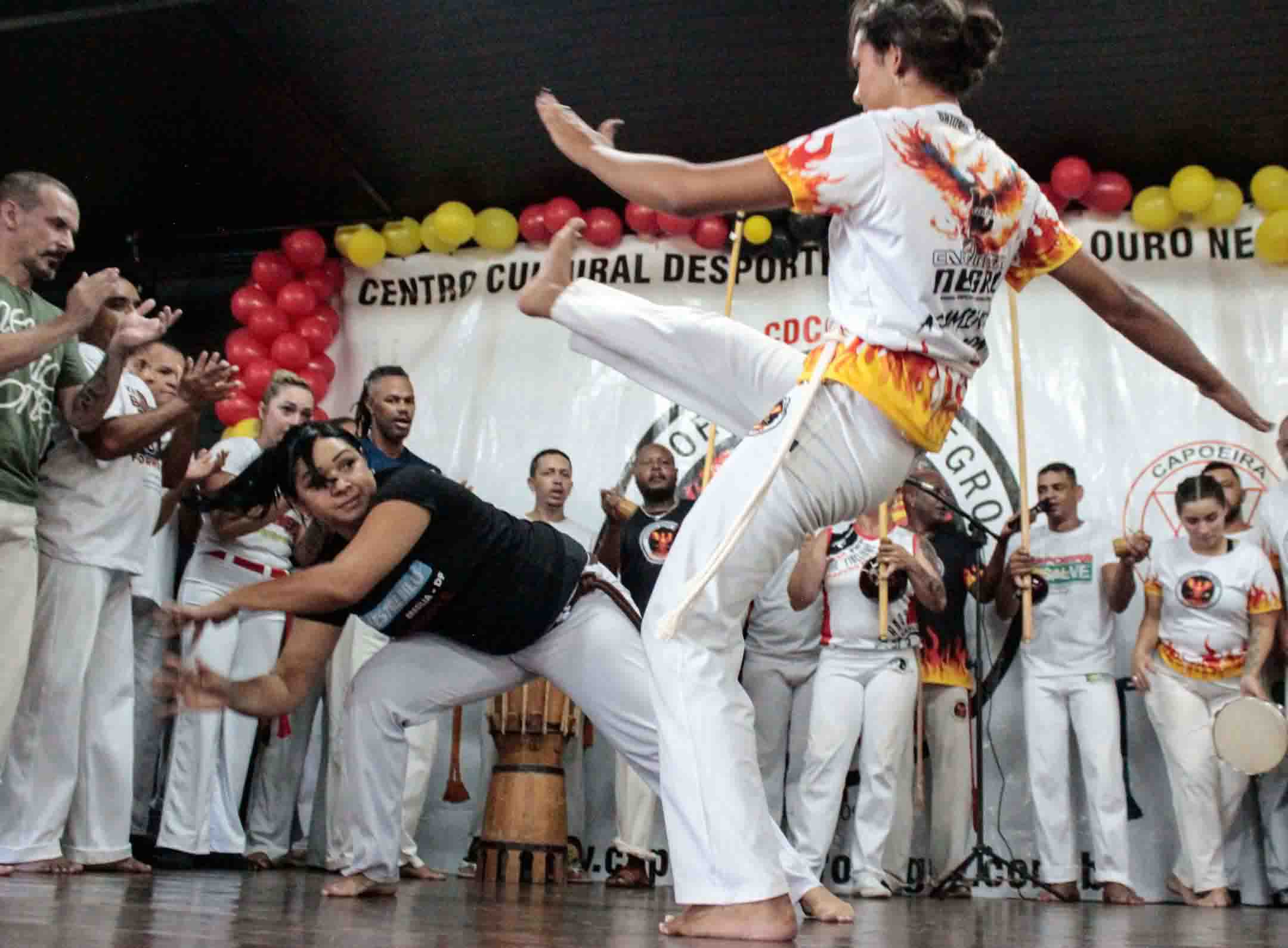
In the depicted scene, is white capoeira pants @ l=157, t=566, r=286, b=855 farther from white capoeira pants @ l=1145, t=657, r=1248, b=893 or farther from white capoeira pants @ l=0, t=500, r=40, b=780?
white capoeira pants @ l=1145, t=657, r=1248, b=893

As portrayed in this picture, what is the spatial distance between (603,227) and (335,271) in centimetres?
144

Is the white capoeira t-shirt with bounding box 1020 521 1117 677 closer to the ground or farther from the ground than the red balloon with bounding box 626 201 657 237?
closer to the ground

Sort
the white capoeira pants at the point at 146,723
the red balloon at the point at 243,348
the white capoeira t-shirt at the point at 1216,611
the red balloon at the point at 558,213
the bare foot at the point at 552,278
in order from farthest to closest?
the red balloon at the point at 558,213
the red balloon at the point at 243,348
the white capoeira t-shirt at the point at 1216,611
the white capoeira pants at the point at 146,723
the bare foot at the point at 552,278

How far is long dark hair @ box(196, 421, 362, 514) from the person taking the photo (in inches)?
130

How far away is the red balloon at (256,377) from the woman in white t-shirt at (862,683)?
258 cm

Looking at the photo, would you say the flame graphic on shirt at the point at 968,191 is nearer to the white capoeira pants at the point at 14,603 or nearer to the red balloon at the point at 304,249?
the white capoeira pants at the point at 14,603

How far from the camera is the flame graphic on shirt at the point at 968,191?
229 centimetres

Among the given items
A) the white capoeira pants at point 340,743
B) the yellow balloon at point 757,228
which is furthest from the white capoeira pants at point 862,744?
the yellow balloon at point 757,228

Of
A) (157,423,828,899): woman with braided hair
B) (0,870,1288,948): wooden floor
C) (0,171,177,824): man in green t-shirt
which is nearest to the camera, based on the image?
(0,870,1288,948): wooden floor

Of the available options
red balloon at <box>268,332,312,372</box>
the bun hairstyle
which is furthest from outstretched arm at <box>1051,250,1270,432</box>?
red balloon at <box>268,332,312,372</box>

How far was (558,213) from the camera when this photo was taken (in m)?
6.45

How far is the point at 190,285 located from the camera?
7250 mm

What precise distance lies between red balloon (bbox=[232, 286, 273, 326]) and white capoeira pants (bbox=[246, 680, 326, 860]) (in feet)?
6.09

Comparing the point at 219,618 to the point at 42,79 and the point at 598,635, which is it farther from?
the point at 42,79
